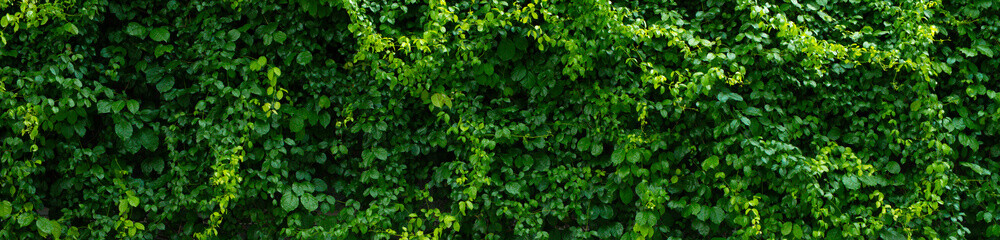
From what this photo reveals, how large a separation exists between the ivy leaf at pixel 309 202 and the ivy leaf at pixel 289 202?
0.03 metres

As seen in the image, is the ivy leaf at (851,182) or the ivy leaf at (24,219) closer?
the ivy leaf at (24,219)

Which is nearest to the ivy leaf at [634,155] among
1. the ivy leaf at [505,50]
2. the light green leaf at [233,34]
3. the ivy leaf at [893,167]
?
the ivy leaf at [505,50]

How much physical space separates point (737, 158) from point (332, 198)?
1667mm

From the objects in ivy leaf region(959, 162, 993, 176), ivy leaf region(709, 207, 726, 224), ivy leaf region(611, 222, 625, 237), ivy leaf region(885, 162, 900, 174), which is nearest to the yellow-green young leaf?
ivy leaf region(611, 222, 625, 237)

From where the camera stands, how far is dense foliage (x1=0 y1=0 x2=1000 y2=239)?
3322 mm

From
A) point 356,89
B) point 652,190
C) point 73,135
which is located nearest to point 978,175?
point 652,190

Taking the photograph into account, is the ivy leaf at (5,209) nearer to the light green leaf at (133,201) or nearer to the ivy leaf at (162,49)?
the light green leaf at (133,201)

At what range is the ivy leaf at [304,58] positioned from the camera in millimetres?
3377

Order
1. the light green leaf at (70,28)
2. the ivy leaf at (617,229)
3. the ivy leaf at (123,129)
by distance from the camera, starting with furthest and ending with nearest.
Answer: the ivy leaf at (617,229) → the ivy leaf at (123,129) → the light green leaf at (70,28)

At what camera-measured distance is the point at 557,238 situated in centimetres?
352

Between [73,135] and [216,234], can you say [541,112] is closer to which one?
[216,234]

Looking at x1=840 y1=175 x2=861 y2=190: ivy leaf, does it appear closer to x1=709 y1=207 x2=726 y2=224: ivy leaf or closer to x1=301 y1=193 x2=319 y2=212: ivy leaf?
x1=709 y1=207 x2=726 y2=224: ivy leaf

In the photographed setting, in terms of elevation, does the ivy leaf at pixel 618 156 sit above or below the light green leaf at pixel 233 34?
below

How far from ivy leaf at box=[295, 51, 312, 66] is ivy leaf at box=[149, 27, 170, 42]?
54 cm
